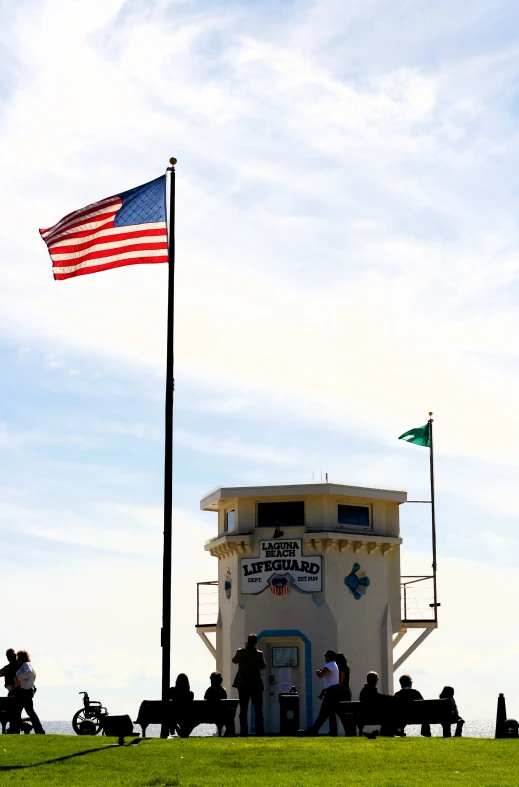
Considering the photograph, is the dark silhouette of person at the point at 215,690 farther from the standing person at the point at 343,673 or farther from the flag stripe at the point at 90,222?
the flag stripe at the point at 90,222

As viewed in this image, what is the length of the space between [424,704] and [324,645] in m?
11.0

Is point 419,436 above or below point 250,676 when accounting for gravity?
above

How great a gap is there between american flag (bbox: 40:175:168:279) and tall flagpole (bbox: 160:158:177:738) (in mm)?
339

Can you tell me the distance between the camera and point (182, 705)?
2428 centimetres

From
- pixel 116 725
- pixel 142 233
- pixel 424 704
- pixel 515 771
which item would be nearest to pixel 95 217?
pixel 142 233

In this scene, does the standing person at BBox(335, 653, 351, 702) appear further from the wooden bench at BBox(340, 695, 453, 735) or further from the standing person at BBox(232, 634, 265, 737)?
the wooden bench at BBox(340, 695, 453, 735)

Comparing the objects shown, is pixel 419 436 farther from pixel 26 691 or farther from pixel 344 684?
pixel 26 691

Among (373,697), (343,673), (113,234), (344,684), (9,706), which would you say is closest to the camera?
(373,697)

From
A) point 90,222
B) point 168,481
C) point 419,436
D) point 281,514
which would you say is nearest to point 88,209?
point 90,222

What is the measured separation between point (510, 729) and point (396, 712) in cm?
280

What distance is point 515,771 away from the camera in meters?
17.9

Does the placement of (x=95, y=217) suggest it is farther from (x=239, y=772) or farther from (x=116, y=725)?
(x=239, y=772)

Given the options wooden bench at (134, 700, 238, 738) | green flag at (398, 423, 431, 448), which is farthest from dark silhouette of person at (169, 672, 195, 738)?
green flag at (398, 423, 431, 448)

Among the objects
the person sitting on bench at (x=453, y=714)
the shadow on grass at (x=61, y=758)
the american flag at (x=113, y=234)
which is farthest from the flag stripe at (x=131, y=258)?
the person sitting on bench at (x=453, y=714)
